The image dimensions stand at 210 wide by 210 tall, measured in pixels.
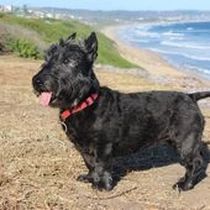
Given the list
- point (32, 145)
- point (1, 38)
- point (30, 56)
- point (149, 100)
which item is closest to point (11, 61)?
point (30, 56)

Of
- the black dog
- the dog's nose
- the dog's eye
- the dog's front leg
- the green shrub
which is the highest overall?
the dog's eye

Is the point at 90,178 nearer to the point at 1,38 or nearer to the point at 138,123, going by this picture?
the point at 138,123

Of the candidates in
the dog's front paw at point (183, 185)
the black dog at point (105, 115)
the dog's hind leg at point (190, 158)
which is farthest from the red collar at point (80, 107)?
the dog's front paw at point (183, 185)

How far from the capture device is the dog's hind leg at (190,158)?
24.0 ft

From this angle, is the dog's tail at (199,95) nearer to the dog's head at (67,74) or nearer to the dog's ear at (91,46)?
the dog's head at (67,74)

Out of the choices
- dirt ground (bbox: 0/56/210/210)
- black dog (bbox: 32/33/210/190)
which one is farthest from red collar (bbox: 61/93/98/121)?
dirt ground (bbox: 0/56/210/210)

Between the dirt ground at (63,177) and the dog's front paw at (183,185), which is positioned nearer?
the dirt ground at (63,177)

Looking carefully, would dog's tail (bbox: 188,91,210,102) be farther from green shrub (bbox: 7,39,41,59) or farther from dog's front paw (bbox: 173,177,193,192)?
green shrub (bbox: 7,39,41,59)

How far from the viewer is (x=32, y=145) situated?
8305 millimetres

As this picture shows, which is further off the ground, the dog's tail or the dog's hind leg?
the dog's tail

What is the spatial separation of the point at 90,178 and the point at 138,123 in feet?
2.37

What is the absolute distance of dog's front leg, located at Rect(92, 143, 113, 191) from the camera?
693 centimetres

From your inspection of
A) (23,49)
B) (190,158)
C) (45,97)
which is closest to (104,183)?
(190,158)

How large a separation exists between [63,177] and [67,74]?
1.40m
